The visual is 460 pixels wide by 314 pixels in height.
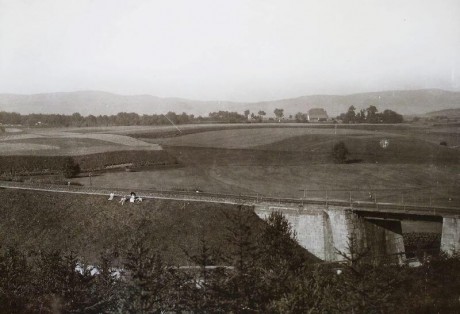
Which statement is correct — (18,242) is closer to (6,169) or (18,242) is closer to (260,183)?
(6,169)

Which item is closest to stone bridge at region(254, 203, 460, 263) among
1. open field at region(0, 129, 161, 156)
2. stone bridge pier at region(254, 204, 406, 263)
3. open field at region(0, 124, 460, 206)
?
stone bridge pier at region(254, 204, 406, 263)

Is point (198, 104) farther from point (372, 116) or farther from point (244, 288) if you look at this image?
point (244, 288)

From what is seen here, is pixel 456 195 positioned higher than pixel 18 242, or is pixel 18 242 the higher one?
pixel 456 195

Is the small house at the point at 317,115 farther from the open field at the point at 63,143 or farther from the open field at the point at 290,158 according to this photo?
the open field at the point at 63,143

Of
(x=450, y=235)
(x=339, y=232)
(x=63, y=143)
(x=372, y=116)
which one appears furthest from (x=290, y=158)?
(x=63, y=143)

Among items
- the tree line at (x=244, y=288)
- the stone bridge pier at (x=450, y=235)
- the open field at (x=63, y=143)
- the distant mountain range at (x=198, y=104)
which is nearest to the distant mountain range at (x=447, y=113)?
the distant mountain range at (x=198, y=104)

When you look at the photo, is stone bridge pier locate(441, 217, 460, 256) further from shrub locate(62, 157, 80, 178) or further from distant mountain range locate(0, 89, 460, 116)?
shrub locate(62, 157, 80, 178)

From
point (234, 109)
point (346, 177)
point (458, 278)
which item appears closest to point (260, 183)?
point (346, 177)
